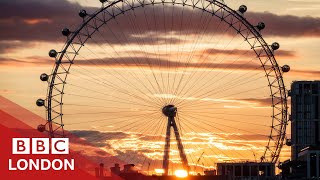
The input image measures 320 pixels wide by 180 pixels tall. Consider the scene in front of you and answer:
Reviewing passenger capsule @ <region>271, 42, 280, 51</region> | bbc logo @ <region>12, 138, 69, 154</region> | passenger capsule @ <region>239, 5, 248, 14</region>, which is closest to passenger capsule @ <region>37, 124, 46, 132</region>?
bbc logo @ <region>12, 138, 69, 154</region>

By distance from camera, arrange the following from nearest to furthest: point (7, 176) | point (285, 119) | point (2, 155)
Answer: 1. point (285, 119)
2. point (2, 155)
3. point (7, 176)

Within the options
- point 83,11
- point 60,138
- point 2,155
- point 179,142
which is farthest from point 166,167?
point 2,155

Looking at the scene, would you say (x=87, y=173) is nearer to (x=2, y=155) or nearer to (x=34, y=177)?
(x=34, y=177)

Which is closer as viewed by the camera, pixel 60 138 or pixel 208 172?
pixel 60 138

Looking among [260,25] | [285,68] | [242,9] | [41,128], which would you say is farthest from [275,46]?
[41,128]

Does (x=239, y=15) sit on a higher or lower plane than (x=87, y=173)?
higher

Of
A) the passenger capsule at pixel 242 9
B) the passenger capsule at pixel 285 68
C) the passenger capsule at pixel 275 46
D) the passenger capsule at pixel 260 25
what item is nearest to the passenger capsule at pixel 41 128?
the passenger capsule at pixel 242 9

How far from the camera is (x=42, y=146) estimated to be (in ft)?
402

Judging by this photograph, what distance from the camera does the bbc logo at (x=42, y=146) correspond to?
10338 cm

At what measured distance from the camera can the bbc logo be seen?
10338 centimetres

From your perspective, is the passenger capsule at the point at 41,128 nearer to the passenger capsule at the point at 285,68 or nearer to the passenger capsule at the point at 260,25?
the passenger capsule at the point at 260,25

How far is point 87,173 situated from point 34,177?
8.75 m

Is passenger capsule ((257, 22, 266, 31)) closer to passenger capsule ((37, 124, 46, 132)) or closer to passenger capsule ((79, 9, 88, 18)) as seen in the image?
passenger capsule ((79, 9, 88, 18))

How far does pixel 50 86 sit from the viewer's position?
108625 mm
